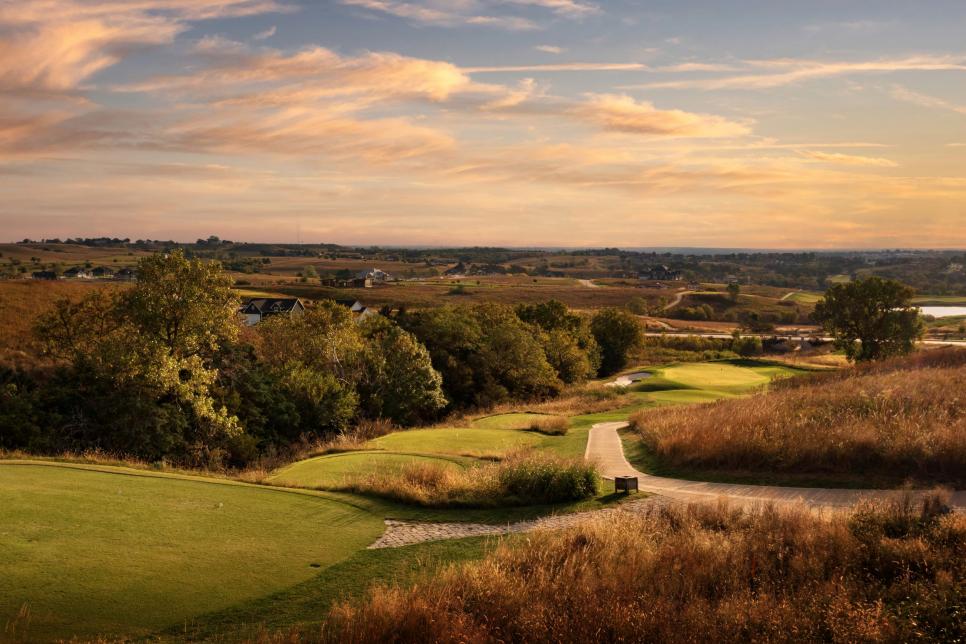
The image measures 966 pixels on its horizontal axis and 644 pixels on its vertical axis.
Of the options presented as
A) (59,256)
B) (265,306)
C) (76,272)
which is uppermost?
(59,256)

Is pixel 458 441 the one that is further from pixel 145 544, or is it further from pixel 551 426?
pixel 145 544

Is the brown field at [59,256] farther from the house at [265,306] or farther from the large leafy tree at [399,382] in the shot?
the large leafy tree at [399,382]

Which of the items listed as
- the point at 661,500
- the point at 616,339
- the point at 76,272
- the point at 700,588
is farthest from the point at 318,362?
the point at 76,272

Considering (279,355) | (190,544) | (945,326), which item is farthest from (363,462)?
(945,326)

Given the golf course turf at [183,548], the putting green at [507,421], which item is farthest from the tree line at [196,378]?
the golf course turf at [183,548]

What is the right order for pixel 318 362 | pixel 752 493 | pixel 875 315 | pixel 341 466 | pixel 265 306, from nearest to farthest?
pixel 752 493
pixel 341 466
pixel 318 362
pixel 875 315
pixel 265 306

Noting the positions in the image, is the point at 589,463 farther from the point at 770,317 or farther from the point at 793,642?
the point at 770,317
